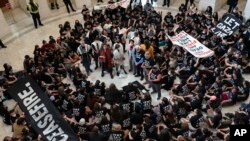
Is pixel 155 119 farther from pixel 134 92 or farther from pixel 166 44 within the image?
pixel 166 44

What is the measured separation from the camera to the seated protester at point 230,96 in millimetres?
11391

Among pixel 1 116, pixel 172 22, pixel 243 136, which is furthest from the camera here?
pixel 172 22

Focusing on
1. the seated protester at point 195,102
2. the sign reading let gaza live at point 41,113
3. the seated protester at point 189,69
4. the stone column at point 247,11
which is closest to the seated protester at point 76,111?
the sign reading let gaza live at point 41,113

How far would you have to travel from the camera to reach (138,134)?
9297mm

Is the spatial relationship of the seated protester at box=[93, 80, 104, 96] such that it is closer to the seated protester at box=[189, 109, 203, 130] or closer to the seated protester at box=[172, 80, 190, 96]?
the seated protester at box=[172, 80, 190, 96]

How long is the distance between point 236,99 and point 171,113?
3006 mm

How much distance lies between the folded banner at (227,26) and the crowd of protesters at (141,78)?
269 millimetres

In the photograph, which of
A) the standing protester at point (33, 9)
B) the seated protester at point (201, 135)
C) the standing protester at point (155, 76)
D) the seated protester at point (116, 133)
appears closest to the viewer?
the seated protester at point (201, 135)

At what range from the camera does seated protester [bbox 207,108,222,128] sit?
10133 millimetres

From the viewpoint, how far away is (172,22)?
16.2 meters

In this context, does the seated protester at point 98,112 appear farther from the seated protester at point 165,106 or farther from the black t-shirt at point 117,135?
the seated protester at point 165,106

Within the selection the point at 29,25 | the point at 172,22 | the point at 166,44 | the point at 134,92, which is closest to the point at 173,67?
the point at 166,44

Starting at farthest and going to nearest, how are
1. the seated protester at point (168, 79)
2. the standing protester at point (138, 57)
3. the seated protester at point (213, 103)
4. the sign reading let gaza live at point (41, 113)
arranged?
the standing protester at point (138, 57) < the seated protester at point (168, 79) < the seated protester at point (213, 103) < the sign reading let gaza live at point (41, 113)

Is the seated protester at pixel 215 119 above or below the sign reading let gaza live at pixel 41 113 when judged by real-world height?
below
